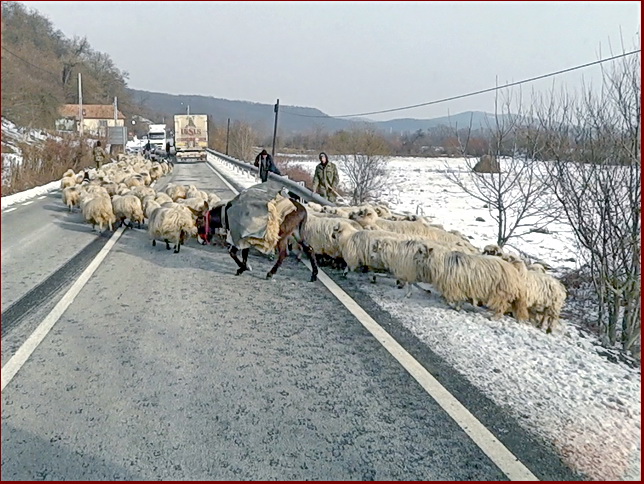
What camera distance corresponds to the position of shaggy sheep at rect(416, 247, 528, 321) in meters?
6.08

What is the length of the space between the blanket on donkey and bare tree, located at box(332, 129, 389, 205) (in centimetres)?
1332

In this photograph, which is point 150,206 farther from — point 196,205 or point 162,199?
point 196,205

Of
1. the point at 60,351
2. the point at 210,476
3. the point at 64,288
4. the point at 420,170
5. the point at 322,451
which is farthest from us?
the point at 420,170

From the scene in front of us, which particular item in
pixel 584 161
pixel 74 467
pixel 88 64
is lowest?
pixel 74 467

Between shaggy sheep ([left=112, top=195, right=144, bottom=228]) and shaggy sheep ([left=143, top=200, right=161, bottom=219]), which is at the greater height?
shaggy sheep ([left=143, top=200, right=161, bottom=219])

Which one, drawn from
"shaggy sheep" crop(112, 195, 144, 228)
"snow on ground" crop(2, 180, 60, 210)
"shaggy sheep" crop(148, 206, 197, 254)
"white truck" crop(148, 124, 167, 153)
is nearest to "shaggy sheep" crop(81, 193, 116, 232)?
"shaggy sheep" crop(112, 195, 144, 228)

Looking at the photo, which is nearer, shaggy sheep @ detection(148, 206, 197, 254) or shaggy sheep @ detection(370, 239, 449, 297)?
shaggy sheep @ detection(370, 239, 449, 297)

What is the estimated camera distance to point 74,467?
3.14 metres

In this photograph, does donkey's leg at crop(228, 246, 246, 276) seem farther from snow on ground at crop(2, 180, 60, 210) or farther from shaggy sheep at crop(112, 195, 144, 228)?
snow on ground at crop(2, 180, 60, 210)

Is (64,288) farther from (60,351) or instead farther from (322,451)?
(322,451)

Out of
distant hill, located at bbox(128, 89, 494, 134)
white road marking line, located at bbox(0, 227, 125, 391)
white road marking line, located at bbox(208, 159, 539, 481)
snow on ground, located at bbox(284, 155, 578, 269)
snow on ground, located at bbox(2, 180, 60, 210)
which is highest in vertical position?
distant hill, located at bbox(128, 89, 494, 134)

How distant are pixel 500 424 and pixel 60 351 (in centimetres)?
381

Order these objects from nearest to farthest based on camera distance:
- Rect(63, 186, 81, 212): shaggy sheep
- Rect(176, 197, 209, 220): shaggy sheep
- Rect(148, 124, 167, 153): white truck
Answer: Rect(176, 197, 209, 220): shaggy sheep, Rect(63, 186, 81, 212): shaggy sheep, Rect(148, 124, 167, 153): white truck

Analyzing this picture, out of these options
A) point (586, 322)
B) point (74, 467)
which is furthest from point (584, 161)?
point (74, 467)
